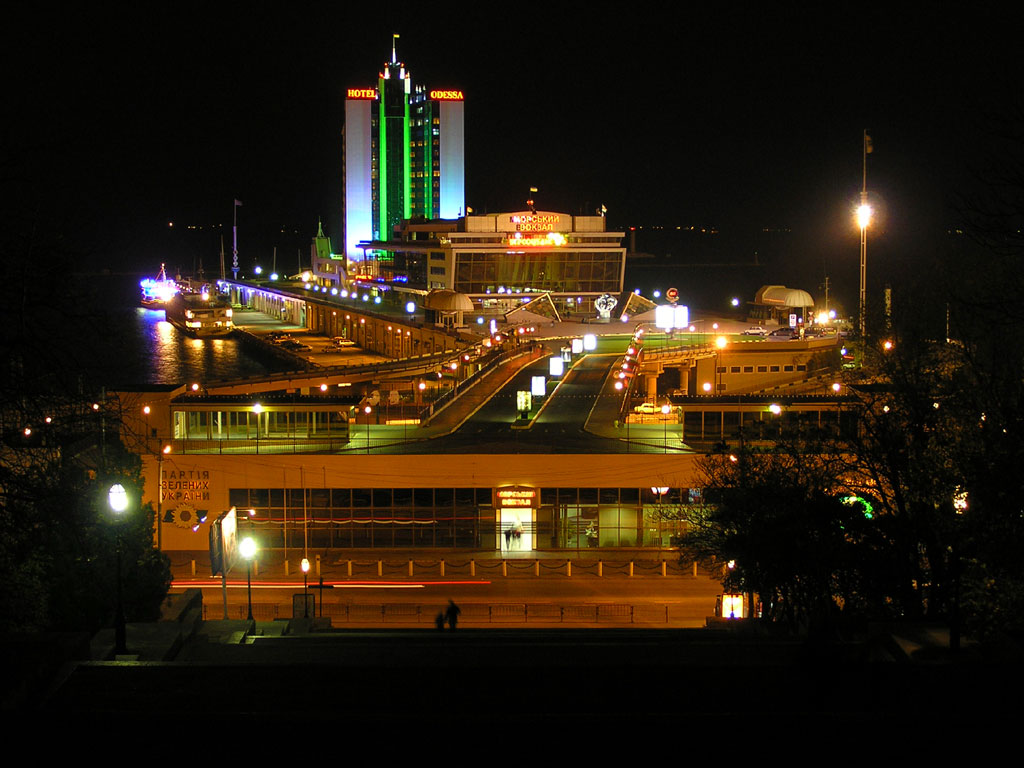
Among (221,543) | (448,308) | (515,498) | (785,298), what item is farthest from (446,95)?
(221,543)

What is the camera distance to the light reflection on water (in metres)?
42.6

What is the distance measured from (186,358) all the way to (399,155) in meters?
40.4

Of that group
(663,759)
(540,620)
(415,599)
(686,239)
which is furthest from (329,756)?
(686,239)

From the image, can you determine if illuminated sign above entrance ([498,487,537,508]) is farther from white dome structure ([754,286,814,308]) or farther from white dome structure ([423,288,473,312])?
white dome structure ([754,286,814,308])

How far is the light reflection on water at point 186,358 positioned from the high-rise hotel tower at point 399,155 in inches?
925

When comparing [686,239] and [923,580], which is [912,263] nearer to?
[923,580]

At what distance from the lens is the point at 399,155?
286ft

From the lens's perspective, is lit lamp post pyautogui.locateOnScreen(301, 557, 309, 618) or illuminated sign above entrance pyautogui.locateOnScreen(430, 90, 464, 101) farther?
illuminated sign above entrance pyautogui.locateOnScreen(430, 90, 464, 101)

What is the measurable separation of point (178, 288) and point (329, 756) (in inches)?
3822

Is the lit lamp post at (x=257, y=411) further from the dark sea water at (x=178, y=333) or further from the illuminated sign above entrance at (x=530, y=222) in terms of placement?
the illuminated sign above entrance at (x=530, y=222)

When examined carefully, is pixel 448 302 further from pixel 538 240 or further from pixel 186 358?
pixel 186 358

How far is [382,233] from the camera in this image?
88.6m

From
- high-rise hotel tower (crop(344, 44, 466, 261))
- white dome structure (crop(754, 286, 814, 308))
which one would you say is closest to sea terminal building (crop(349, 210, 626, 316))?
white dome structure (crop(754, 286, 814, 308))

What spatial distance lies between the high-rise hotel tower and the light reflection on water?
23502mm
